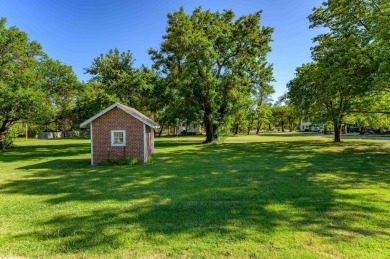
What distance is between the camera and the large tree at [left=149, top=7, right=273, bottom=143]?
2662cm

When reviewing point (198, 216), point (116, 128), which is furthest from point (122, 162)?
point (198, 216)

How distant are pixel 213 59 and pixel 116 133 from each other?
1658cm

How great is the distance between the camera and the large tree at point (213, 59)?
87.4 ft

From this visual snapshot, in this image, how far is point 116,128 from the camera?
14.2m

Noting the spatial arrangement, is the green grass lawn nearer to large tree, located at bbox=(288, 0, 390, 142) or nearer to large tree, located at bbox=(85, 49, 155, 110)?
large tree, located at bbox=(288, 0, 390, 142)

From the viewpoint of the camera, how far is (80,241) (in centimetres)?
424

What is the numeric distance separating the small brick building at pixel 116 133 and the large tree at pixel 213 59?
13.4 m

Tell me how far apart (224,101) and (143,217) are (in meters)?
24.3

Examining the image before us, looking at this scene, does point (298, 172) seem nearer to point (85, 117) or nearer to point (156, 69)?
point (85, 117)

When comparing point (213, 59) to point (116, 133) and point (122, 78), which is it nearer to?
point (122, 78)

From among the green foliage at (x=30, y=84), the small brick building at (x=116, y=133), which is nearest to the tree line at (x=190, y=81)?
the green foliage at (x=30, y=84)

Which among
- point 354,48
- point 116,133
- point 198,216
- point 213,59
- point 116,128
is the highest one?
point 213,59

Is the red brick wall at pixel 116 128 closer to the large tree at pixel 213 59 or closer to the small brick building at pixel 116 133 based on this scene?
the small brick building at pixel 116 133

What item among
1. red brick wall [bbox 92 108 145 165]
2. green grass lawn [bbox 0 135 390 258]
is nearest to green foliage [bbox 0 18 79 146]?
red brick wall [bbox 92 108 145 165]
